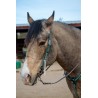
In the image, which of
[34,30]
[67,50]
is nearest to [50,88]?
[67,50]

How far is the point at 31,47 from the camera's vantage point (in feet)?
3.66

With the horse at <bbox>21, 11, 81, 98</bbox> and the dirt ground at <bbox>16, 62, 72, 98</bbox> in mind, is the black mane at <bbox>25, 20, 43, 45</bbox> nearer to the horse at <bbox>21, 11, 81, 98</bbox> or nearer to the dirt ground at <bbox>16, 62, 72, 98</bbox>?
the horse at <bbox>21, 11, 81, 98</bbox>

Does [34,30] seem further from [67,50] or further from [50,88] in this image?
[50,88]

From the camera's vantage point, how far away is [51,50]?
3.82 ft

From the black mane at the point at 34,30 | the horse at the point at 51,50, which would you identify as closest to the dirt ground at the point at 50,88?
the horse at the point at 51,50

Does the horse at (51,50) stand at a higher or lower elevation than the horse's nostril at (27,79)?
higher

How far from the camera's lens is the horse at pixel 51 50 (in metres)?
1.12

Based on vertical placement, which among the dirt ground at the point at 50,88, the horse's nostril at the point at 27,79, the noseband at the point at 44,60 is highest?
the noseband at the point at 44,60

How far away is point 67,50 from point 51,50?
3.5 inches

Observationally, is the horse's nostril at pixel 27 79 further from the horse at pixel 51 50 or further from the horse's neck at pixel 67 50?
the horse's neck at pixel 67 50

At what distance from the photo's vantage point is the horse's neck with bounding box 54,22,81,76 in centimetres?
119

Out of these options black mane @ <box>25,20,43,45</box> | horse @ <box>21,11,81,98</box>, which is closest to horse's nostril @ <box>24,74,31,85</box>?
horse @ <box>21,11,81,98</box>

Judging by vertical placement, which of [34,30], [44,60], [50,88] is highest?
[34,30]
